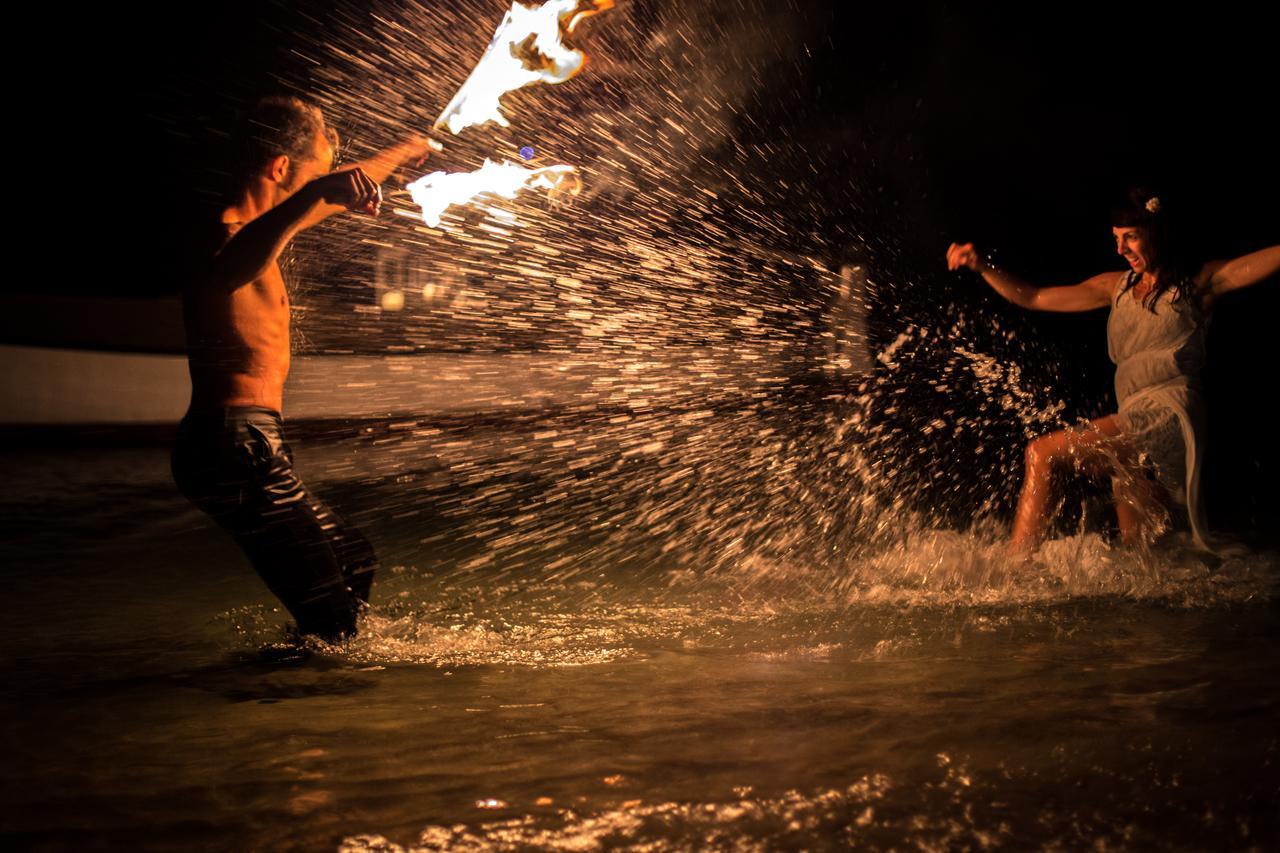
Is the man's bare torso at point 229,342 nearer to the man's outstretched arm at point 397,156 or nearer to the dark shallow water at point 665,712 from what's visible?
→ the man's outstretched arm at point 397,156

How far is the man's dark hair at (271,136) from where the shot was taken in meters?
3.92

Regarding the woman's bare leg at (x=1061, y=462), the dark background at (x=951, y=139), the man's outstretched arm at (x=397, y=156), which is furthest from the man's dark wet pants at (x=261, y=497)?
the dark background at (x=951, y=139)

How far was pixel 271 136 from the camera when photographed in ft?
13.0

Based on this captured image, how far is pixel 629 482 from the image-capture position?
10.2 m

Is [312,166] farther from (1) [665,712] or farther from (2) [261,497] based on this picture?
(1) [665,712]

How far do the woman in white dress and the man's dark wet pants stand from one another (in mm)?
3109

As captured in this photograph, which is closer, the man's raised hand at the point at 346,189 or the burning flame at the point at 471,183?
the man's raised hand at the point at 346,189

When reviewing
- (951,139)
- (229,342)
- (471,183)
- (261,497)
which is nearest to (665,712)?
(261,497)

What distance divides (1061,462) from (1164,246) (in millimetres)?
1003

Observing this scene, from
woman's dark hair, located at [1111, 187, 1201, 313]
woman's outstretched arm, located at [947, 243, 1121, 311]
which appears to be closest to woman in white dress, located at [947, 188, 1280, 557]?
woman's dark hair, located at [1111, 187, 1201, 313]

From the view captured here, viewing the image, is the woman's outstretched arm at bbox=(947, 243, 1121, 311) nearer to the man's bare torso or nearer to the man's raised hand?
the man's raised hand

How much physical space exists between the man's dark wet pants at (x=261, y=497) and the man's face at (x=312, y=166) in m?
0.79

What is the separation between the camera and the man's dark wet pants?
374 centimetres

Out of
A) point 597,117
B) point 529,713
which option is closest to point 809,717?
point 529,713
